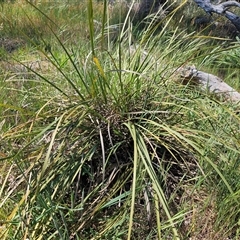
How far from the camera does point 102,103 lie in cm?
219

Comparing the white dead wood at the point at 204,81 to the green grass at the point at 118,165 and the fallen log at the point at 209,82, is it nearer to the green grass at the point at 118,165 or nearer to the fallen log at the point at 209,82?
the fallen log at the point at 209,82

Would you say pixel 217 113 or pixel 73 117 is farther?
pixel 217 113

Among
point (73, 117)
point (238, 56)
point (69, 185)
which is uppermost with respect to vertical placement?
point (73, 117)

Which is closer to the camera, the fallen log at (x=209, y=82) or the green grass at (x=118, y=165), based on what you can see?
the green grass at (x=118, y=165)

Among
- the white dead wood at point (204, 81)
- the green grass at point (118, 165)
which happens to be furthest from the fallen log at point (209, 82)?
the green grass at point (118, 165)

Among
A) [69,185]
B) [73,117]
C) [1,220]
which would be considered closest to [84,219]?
[69,185]

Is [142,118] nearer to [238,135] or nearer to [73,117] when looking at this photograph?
[73,117]

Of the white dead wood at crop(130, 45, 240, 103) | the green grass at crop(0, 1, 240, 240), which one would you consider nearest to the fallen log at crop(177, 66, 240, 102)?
the white dead wood at crop(130, 45, 240, 103)

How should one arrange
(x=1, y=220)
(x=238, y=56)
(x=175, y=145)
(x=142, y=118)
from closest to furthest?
(x=1, y=220) → (x=142, y=118) → (x=175, y=145) → (x=238, y=56)

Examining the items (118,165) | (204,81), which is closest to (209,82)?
(204,81)

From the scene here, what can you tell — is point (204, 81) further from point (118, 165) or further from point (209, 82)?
point (118, 165)

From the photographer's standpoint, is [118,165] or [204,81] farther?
[204,81]

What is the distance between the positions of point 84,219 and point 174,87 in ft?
3.25

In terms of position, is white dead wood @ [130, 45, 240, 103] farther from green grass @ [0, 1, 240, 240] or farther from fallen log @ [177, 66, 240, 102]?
green grass @ [0, 1, 240, 240]
